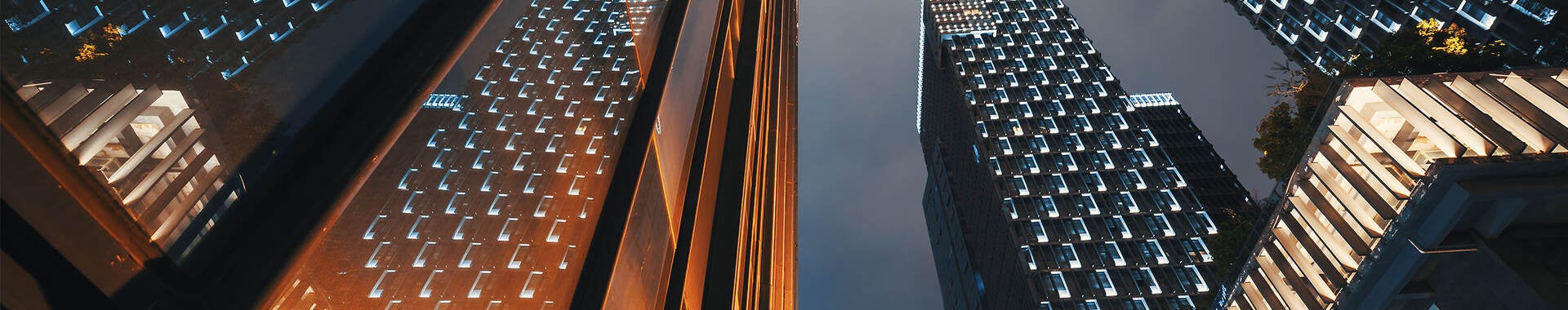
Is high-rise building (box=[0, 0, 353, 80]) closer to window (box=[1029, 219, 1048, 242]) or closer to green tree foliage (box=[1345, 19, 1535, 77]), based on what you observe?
green tree foliage (box=[1345, 19, 1535, 77])

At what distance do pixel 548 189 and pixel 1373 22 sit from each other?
2427 inches

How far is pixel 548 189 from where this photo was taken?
3039 millimetres

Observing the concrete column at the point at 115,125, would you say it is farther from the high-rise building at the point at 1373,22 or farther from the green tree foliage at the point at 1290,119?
the high-rise building at the point at 1373,22

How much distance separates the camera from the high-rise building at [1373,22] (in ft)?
92.5

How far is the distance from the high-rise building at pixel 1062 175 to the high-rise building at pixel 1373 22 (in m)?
13.5

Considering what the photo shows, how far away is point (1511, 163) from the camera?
9258mm

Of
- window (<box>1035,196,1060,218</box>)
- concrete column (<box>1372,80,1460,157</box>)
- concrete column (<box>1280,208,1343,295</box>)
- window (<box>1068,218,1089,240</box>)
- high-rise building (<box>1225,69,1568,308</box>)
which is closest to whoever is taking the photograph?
high-rise building (<box>1225,69,1568,308</box>)

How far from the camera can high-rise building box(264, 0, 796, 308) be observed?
1.84m

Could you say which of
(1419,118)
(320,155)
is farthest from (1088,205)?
(320,155)

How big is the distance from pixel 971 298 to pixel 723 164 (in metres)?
85.1

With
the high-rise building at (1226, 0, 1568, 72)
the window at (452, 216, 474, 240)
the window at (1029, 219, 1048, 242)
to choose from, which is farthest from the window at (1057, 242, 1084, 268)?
the window at (452, 216, 474, 240)

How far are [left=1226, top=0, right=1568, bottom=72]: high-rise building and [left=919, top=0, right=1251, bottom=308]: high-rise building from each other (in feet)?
44.4

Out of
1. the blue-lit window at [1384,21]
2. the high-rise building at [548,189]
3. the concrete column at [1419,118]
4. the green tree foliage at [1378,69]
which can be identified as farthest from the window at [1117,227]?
the high-rise building at [548,189]

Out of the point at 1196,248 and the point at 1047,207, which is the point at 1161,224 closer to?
the point at 1196,248
